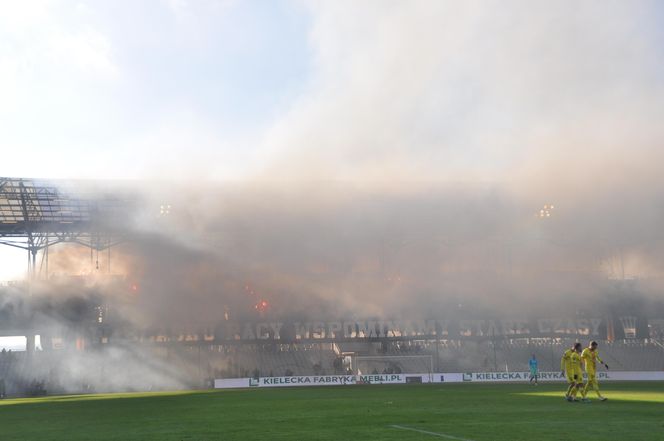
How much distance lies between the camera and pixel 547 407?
57.0ft

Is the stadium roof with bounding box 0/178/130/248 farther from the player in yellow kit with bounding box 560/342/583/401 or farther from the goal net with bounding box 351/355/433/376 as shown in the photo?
the player in yellow kit with bounding box 560/342/583/401

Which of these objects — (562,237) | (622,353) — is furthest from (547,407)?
(562,237)

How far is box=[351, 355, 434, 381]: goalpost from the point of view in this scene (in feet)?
148

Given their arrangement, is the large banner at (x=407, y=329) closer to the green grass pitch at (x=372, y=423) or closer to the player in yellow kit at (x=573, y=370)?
the player in yellow kit at (x=573, y=370)

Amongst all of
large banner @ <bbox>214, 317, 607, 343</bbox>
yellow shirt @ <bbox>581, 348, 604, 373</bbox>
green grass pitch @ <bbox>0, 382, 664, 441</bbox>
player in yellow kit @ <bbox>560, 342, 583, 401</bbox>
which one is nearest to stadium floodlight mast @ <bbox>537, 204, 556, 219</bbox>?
large banner @ <bbox>214, 317, 607, 343</bbox>

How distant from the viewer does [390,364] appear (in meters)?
45.7

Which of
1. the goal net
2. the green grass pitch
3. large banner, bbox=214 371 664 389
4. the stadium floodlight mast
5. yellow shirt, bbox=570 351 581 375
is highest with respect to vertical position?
the stadium floodlight mast

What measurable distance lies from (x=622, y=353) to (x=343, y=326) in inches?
782

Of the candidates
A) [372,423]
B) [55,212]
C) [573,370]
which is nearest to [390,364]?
[55,212]

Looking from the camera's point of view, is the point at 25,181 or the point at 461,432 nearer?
the point at 461,432

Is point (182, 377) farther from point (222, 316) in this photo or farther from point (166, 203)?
point (166, 203)

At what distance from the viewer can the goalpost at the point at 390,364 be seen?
45.1 meters

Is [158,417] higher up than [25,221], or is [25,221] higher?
[25,221]

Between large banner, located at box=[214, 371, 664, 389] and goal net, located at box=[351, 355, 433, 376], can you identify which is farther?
goal net, located at box=[351, 355, 433, 376]
